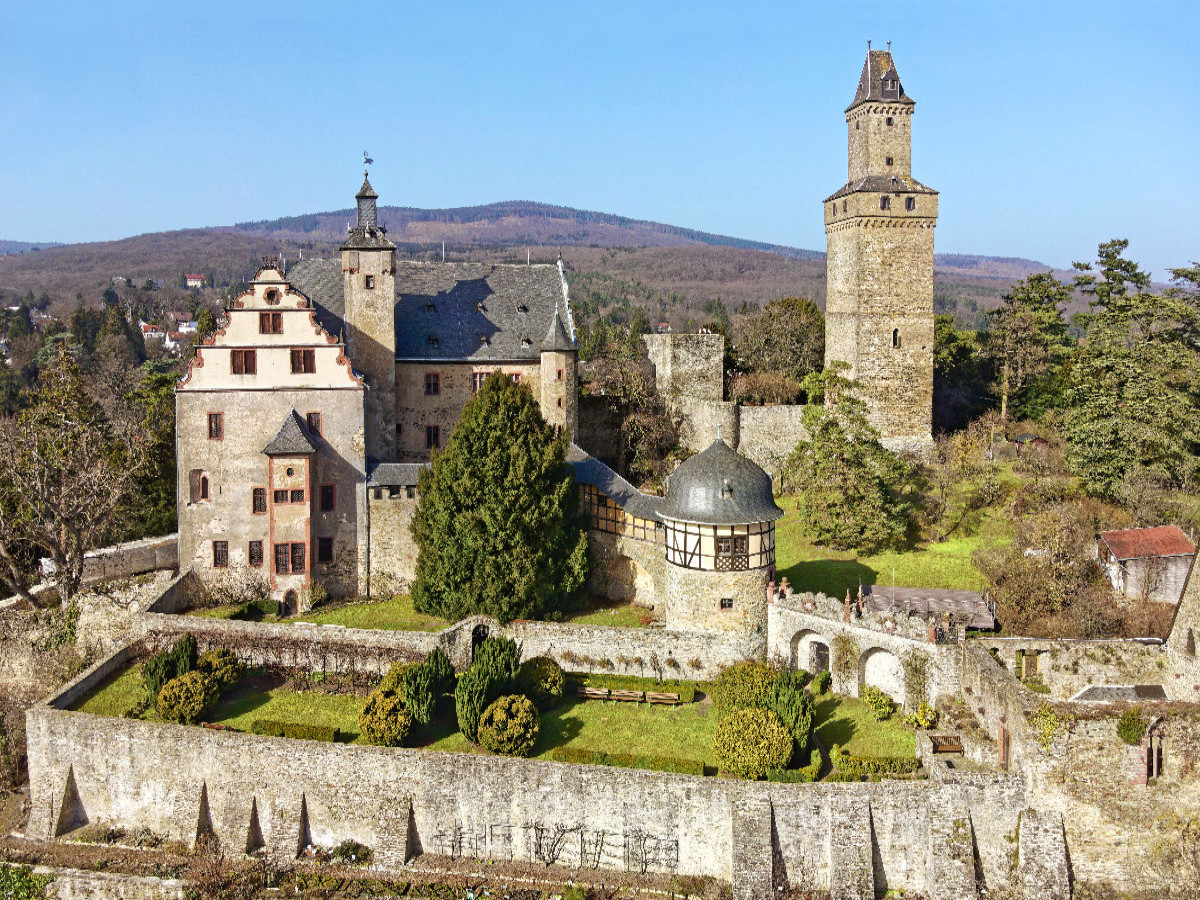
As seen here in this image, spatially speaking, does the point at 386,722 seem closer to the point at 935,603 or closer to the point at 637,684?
the point at 637,684

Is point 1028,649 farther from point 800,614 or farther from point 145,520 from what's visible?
point 145,520

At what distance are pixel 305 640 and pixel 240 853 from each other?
267 inches

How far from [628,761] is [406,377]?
824 inches

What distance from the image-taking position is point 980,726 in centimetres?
2441

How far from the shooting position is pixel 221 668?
29.6 m

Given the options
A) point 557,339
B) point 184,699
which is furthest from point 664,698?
point 557,339

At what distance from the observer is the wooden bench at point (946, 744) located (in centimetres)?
2383

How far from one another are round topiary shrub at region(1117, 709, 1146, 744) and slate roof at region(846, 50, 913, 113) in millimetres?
30664

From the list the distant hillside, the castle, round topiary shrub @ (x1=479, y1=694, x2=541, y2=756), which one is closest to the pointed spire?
the castle

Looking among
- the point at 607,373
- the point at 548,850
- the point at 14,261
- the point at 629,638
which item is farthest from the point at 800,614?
the point at 14,261

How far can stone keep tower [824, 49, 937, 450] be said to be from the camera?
4459cm

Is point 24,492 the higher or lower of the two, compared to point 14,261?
lower

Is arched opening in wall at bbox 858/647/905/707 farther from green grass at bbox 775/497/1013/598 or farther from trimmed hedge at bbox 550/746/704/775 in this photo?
trimmed hedge at bbox 550/746/704/775

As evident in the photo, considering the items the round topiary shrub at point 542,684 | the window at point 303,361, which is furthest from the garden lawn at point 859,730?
the window at point 303,361
